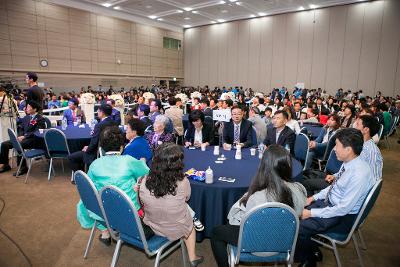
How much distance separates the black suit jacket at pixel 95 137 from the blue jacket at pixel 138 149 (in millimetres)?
1234

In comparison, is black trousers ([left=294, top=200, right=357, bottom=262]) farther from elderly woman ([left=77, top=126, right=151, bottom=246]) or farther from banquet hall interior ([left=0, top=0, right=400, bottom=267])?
elderly woman ([left=77, top=126, right=151, bottom=246])

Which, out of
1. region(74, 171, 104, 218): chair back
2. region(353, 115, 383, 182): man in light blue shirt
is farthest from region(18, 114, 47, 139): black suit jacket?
region(353, 115, 383, 182): man in light blue shirt

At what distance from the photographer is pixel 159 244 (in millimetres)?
2146

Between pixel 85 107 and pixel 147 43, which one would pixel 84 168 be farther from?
pixel 147 43

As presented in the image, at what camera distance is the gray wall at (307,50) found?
16.4m

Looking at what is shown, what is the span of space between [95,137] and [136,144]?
57.7 inches

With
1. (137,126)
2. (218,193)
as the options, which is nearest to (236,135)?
(137,126)

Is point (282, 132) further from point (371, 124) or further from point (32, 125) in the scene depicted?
point (32, 125)

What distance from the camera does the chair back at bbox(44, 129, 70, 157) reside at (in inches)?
182

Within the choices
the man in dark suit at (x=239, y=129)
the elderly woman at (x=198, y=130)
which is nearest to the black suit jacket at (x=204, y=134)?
the elderly woman at (x=198, y=130)

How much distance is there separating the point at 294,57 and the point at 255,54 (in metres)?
3.27

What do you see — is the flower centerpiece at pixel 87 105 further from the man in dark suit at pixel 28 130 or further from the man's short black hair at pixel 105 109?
the man's short black hair at pixel 105 109

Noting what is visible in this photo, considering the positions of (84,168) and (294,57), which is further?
(294,57)

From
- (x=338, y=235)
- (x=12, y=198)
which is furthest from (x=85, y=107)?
(x=338, y=235)
